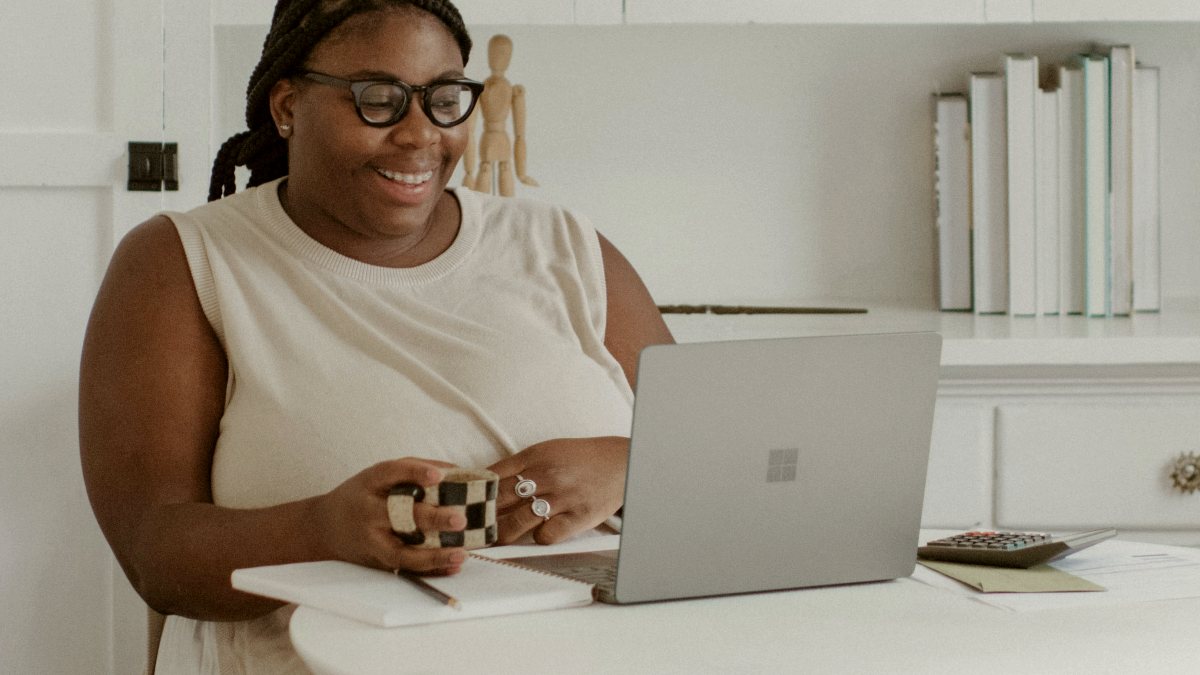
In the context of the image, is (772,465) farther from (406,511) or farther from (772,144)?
(772,144)

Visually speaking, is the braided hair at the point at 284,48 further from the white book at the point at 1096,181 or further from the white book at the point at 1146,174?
the white book at the point at 1146,174

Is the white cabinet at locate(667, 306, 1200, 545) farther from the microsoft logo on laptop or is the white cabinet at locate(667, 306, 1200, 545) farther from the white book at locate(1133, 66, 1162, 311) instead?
the microsoft logo on laptop

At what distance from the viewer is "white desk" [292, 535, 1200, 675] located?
804mm

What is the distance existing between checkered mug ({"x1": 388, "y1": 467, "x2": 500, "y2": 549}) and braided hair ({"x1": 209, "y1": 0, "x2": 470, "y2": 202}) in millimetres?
626

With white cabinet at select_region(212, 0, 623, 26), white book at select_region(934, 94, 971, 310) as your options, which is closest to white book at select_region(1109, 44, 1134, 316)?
white book at select_region(934, 94, 971, 310)

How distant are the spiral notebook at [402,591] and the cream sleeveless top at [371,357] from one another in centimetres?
21

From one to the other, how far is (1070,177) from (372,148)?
1.23 metres

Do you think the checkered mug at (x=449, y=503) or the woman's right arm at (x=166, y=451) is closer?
the checkered mug at (x=449, y=503)

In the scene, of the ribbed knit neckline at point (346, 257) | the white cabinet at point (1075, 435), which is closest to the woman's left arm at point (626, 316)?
the ribbed knit neckline at point (346, 257)

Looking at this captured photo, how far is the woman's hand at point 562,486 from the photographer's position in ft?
3.85

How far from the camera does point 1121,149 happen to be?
2.12 meters

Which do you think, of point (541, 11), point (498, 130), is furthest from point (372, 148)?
point (498, 130)

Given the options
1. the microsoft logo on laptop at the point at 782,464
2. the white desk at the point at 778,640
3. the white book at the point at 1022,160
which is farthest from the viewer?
the white book at the point at 1022,160

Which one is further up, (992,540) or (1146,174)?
(1146,174)
